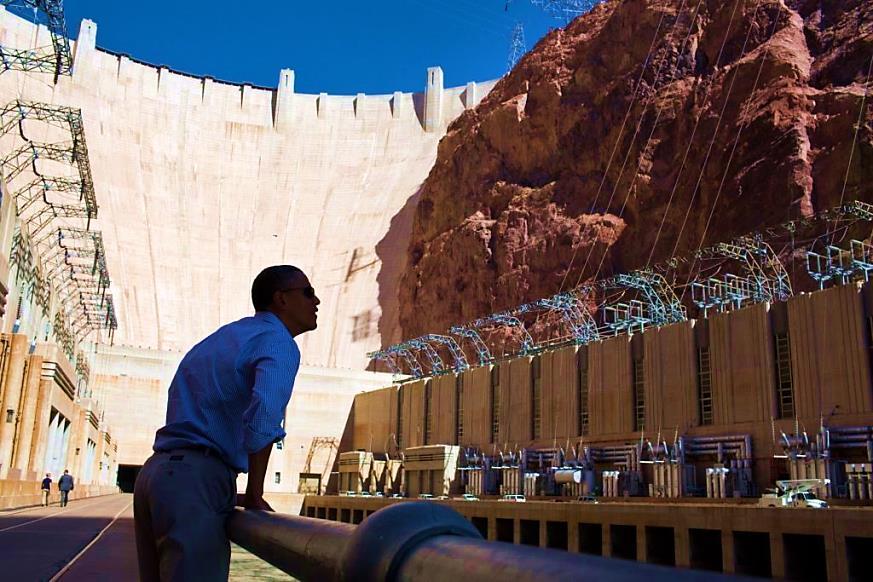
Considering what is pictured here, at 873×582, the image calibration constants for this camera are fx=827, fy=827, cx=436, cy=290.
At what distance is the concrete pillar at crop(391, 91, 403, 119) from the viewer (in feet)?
316

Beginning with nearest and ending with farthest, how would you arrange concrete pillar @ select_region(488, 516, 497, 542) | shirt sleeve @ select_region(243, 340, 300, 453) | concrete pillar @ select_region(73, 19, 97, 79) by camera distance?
shirt sleeve @ select_region(243, 340, 300, 453) < concrete pillar @ select_region(488, 516, 497, 542) < concrete pillar @ select_region(73, 19, 97, 79)

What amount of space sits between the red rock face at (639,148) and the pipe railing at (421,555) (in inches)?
1935

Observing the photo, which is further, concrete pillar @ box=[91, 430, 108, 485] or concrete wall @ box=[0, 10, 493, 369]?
concrete wall @ box=[0, 10, 493, 369]

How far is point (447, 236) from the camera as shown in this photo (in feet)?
240

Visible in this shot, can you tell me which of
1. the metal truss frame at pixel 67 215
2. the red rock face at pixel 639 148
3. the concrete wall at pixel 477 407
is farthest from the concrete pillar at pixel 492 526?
the red rock face at pixel 639 148

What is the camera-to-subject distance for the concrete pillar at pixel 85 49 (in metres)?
87.1

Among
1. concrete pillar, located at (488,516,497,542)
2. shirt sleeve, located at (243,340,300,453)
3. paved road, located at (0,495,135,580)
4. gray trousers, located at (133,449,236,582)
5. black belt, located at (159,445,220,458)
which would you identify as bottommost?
concrete pillar, located at (488,516,497,542)

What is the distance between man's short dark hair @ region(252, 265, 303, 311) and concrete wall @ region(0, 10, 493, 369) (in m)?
77.1

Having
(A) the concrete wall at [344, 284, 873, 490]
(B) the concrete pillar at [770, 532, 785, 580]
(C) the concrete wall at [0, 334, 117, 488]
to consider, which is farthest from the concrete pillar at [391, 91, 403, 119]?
(B) the concrete pillar at [770, 532, 785, 580]

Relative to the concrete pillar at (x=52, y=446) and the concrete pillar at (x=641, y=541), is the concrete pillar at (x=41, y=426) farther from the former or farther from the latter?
the concrete pillar at (x=641, y=541)

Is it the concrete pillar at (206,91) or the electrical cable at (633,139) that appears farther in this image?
the concrete pillar at (206,91)

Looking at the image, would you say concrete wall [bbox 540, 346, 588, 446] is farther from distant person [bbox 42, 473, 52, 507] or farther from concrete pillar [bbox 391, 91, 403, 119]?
concrete pillar [bbox 391, 91, 403, 119]

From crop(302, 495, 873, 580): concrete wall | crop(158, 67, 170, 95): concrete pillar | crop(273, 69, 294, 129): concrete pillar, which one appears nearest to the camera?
crop(302, 495, 873, 580): concrete wall

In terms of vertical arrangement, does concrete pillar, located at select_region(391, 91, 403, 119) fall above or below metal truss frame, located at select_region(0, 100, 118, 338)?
above
